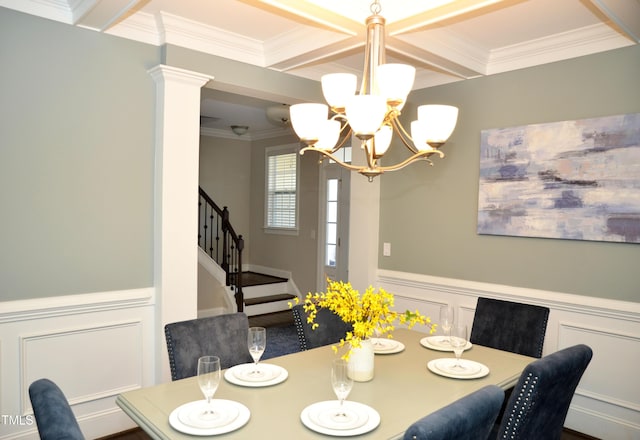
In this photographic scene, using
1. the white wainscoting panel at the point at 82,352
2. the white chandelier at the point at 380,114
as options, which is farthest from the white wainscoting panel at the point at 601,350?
the white wainscoting panel at the point at 82,352

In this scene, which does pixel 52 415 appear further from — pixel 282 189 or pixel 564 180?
pixel 282 189

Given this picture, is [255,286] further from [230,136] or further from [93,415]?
[93,415]

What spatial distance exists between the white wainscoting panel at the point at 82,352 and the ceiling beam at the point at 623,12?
3099 mm

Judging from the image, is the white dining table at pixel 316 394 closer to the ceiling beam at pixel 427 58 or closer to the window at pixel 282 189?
the ceiling beam at pixel 427 58

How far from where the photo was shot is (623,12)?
2412 mm

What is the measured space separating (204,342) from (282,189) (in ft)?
17.3

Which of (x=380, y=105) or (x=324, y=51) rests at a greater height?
(x=324, y=51)

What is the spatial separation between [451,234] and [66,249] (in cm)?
285

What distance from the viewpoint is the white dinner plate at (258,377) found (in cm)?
197

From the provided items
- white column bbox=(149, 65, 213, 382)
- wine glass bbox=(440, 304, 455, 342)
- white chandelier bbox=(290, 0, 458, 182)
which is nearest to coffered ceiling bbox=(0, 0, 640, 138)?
white column bbox=(149, 65, 213, 382)

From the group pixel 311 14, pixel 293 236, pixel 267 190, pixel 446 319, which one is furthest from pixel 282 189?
pixel 446 319

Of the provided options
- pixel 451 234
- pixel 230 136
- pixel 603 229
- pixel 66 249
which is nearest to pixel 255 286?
pixel 230 136

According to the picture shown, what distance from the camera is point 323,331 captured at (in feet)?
8.98

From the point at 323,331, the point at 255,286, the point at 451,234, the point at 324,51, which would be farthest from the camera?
the point at 255,286
